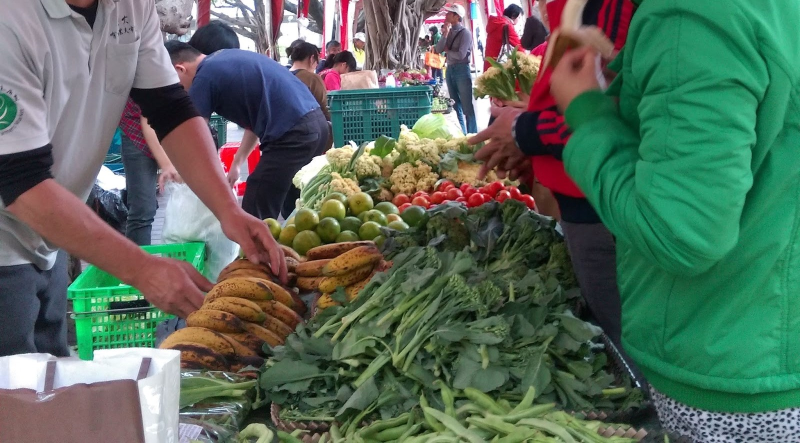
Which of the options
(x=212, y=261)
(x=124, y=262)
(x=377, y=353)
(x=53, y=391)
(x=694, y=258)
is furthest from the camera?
(x=212, y=261)

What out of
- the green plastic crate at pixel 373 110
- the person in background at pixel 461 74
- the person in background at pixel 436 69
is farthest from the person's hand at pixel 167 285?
the person in background at pixel 436 69

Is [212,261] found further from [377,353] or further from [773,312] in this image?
[773,312]

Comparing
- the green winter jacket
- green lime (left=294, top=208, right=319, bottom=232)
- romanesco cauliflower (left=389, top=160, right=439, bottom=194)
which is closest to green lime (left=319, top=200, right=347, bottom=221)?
green lime (left=294, top=208, right=319, bottom=232)

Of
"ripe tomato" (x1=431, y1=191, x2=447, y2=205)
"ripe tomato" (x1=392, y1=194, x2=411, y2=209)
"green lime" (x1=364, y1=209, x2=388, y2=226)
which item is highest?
"green lime" (x1=364, y1=209, x2=388, y2=226)

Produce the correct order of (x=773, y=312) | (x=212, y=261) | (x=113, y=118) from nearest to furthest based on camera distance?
1. (x=773, y=312)
2. (x=113, y=118)
3. (x=212, y=261)

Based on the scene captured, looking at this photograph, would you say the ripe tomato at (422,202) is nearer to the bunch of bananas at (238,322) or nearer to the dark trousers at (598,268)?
the bunch of bananas at (238,322)

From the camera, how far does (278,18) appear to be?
25.5 feet

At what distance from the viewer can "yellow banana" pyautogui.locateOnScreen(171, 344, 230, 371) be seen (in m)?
1.82

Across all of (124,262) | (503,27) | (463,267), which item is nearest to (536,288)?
(463,267)

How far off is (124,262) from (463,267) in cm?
93

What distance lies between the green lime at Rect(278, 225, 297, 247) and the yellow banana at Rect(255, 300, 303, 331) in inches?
36.7

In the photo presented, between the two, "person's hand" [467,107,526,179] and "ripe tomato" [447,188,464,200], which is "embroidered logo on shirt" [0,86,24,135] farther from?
"ripe tomato" [447,188,464,200]

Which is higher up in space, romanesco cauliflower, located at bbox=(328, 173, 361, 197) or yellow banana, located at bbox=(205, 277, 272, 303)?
yellow banana, located at bbox=(205, 277, 272, 303)

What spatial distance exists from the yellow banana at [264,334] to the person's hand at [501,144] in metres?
0.89
